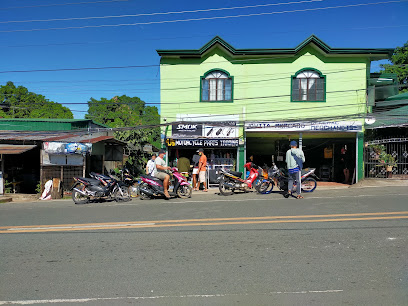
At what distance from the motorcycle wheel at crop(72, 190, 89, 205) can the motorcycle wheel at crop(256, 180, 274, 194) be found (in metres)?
6.22

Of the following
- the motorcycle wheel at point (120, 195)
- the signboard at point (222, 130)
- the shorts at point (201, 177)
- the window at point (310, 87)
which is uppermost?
the window at point (310, 87)

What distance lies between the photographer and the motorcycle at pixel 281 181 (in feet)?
38.4

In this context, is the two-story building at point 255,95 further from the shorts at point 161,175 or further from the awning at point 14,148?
the awning at point 14,148

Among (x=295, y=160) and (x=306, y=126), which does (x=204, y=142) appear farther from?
(x=295, y=160)

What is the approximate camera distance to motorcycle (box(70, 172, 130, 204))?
11789 millimetres

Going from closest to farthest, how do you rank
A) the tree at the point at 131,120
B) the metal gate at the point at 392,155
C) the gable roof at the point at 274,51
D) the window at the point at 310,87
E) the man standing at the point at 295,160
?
the man standing at the point at 295,160 → the metal gate at the point at 392,155 → the gable roof at the point at 274,51 → the window at the point at 310,87 → the tree at the point at 131,120

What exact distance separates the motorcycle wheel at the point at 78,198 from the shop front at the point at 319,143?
8.52 metres

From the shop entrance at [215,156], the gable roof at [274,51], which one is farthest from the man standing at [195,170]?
the gable roof at [274,51]

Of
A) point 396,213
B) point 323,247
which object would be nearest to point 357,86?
point 396,213

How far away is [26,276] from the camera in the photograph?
4477 mm

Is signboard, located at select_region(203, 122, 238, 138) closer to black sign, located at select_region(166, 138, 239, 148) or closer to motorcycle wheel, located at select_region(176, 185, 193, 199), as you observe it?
black sign, located at select_region(166, 138, 239, 148)

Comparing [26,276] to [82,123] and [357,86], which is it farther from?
[82,123]

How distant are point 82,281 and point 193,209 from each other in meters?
5.24

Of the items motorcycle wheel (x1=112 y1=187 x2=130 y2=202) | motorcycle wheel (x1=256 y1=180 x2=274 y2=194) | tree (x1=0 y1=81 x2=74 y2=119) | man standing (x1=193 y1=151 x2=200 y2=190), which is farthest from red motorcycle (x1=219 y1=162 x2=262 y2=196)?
tree (x1=0 y1=81 x2=74 y2=119)
